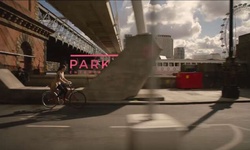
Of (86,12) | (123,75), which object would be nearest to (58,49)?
(86,12)

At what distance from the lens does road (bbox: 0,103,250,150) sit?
6.34 metres

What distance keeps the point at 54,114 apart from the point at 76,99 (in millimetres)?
1963

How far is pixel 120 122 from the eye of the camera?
9180mm

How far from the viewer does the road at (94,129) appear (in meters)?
6.34

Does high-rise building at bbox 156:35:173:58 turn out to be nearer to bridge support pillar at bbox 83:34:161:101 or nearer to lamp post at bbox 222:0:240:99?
bridge support pillar at bbox 83:34:161:101

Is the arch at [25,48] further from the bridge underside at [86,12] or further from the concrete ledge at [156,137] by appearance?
the concrete ledge at [156,137]

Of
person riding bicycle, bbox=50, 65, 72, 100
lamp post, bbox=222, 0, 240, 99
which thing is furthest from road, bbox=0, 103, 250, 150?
lamp post, bbox=222, 0, 240, 99

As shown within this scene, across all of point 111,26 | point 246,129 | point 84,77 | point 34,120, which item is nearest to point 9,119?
point 34,120

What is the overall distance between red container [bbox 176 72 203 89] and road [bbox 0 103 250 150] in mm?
11758

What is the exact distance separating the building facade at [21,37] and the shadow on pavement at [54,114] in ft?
36.7

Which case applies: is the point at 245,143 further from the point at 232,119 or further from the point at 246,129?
the point at 232,119

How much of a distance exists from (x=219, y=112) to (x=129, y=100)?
463 cm

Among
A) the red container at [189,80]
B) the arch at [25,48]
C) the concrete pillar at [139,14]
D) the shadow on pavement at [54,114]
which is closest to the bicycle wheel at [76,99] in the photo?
the shadow on pavement at [54,114]

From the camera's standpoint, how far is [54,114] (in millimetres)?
10734
